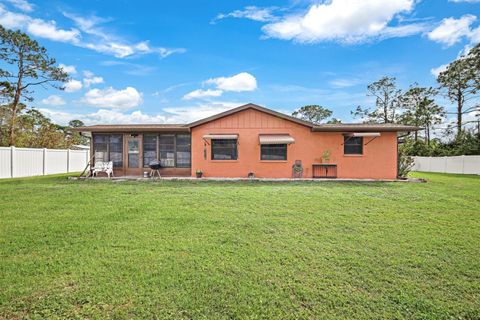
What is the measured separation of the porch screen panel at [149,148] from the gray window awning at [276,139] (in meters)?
6.74

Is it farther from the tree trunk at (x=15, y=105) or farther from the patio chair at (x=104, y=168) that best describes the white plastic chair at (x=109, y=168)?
the tree trunk at (x=15, y=105)

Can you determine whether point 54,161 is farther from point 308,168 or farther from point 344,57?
point 344,57

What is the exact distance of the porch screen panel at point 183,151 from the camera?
616 inches

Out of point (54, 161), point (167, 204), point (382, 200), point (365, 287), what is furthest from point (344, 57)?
point (54, 161)

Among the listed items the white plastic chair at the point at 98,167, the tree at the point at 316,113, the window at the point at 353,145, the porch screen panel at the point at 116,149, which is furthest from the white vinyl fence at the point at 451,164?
the white plastic chair at the point at 98,167

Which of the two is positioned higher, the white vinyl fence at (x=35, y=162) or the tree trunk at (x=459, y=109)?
the tree trunk at (x=459, y=109)

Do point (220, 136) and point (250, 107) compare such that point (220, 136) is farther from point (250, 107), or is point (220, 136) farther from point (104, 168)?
point (104, 168)

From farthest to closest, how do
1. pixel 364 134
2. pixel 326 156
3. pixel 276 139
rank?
pixel 326 156 < pixel 276 139 < pixel 364 134

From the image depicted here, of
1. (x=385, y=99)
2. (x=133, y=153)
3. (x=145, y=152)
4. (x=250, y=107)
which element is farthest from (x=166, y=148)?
(x=385, y=99)

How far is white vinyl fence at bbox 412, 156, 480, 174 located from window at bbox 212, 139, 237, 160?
1607 centimetres

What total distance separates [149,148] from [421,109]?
112ft

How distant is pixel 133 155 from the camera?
51.8 ft

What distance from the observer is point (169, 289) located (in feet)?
9.86

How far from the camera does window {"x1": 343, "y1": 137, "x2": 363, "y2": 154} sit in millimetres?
14547
